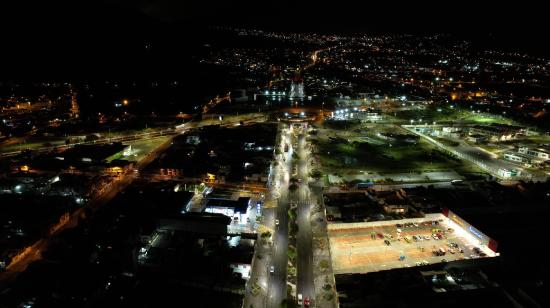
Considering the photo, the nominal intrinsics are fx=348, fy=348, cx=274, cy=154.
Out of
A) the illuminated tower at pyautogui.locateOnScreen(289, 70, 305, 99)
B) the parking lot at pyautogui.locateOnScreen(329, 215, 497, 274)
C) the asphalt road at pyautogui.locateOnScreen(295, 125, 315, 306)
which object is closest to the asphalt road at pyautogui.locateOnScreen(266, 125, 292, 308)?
the asphalt road at pyautogui.locateOnScreen(295, 125, 315, 306)

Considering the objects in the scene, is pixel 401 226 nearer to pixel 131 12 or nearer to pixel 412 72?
pixel 412 72

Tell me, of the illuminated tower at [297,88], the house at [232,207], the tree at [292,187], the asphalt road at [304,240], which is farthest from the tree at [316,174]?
the illuminated tower at [297,88]

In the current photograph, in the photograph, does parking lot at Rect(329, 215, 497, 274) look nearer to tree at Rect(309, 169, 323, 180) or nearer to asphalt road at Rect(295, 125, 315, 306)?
asphalt road at Rect(295, 125, 315, 306)

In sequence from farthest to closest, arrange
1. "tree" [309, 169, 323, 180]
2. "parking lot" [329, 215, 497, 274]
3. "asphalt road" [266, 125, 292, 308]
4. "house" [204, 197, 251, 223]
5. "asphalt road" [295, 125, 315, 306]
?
"tree" [309, 169, 323, 180] → "house" [204, 197, 251, 223] → "parking lot" [329, 215, 497, 274] → "asphalt road" [295, 125, 315, 306] → "asphalt road" [266, 125, 292, 308]

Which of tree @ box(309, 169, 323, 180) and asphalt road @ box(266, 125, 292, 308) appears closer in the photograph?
asphalt road @ box(266, 125, 292, 308)

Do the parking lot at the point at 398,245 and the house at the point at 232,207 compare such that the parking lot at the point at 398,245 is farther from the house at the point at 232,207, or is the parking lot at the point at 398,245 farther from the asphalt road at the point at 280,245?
the house at the point at 232,207

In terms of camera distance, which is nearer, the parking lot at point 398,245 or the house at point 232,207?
the parking lot at point 398,245

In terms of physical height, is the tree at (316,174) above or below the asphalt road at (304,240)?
above

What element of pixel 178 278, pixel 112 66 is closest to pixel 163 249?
pixel 178 278

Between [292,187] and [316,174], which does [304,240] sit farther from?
[316,174]
